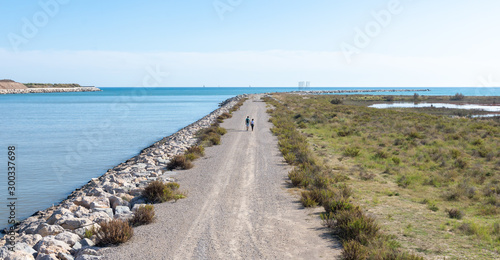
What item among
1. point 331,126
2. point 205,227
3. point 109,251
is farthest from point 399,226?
point 331,126

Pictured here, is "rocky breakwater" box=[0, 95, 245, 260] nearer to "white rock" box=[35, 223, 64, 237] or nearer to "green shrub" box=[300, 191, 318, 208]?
"white rock" box=[35, 223, 64, 237]

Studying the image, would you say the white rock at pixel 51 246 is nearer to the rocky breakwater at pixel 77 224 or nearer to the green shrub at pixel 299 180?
the rocky breakwater at pixel 77 224

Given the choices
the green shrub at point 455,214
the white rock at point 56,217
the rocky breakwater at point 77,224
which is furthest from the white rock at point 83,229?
the green shrub at point 455,214

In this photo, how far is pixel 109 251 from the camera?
759 cm

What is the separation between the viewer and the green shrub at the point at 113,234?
26.0 ft

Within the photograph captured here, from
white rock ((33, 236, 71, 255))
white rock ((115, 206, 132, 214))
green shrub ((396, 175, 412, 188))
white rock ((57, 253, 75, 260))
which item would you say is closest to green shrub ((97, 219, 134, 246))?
white rock ((33, 236, 71, 255))

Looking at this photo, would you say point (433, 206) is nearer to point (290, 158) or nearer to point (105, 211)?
point (290, 158)

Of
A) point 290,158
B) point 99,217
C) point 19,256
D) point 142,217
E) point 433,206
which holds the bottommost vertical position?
point 433,206

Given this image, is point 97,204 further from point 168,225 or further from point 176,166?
point 176,166

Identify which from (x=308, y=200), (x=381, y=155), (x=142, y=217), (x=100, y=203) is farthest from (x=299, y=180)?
(x=381, y=155)

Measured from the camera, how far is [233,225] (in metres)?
9.09

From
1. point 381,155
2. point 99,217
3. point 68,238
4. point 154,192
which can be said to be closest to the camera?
point 68,238

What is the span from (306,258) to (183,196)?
18.4 ft

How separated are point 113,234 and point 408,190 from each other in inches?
438
